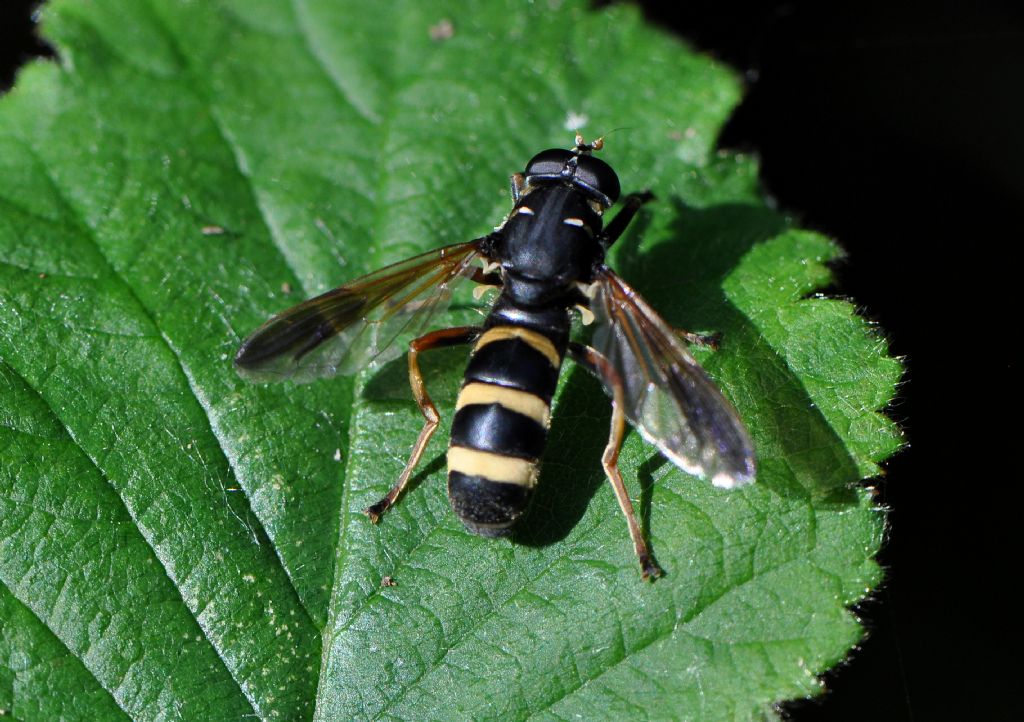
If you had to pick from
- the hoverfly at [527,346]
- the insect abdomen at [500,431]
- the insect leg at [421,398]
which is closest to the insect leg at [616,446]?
the hoverfly at [527,346]

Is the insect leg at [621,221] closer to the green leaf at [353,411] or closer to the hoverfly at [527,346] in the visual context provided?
the hoverfly at [527,346]

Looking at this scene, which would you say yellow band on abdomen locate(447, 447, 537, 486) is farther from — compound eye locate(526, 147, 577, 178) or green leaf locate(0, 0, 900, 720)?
compound eye locate(526, 147, 577, 178)

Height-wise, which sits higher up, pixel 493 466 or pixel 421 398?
pixel 421 398

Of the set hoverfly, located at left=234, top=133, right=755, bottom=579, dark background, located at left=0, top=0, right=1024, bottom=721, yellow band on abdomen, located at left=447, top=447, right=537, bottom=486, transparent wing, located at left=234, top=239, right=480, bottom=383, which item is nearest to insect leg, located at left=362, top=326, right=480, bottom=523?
hoverfly, located at left=234, top=133, right=755, bottom=579

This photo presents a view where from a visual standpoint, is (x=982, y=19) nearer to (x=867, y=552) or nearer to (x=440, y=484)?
(x=867, y=552)

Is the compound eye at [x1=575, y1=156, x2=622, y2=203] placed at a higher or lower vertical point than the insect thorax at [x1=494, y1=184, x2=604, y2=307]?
higher

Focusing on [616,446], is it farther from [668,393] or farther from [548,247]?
[548,247]

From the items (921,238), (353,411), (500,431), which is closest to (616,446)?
(500,431)
